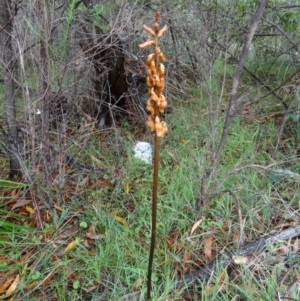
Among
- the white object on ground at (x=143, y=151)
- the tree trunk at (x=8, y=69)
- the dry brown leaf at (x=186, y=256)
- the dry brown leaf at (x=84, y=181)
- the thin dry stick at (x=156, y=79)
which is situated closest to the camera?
the thin dry stick at (x=156, y=79)

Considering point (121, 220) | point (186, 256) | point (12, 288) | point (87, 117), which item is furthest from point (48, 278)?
point (87, 117)

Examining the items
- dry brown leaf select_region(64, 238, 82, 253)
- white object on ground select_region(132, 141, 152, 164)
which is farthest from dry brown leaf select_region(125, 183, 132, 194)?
dry brown leaf select_region(64, 238, 82, 253)

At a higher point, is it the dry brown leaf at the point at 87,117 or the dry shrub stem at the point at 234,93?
the dry shrub stem at the point at 234,93

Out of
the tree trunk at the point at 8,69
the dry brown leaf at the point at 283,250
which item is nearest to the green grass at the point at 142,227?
the dry brown leaf at the point at 283,250

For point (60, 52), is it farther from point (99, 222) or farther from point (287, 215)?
point (287, 215)

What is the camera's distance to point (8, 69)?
2135mm

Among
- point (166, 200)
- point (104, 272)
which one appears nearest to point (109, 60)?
point (166, 200)

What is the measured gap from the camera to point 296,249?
5.95ft

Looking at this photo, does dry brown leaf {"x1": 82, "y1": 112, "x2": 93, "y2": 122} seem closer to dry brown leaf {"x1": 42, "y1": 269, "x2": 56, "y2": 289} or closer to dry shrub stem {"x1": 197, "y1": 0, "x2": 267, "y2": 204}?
dry shrub stem {"x1": 197, "y1": 0, "x2": 267, "y2": 204}

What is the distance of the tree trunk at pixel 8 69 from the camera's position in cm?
209

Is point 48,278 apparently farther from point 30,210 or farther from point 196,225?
point 196,225

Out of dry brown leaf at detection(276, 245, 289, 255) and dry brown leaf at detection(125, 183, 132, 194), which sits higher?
dry brown leaf at detection(276, 245, 289, 255)

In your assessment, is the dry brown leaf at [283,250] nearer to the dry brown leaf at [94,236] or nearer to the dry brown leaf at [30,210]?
the dry brown leaf at [94,236]

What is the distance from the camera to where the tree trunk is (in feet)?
6.84
